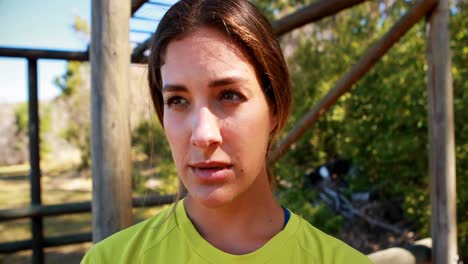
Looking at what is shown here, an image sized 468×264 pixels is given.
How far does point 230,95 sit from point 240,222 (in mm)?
339

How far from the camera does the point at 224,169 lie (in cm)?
98

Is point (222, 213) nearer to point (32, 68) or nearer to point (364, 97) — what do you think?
point (32, 68)

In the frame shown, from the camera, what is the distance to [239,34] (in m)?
1.04

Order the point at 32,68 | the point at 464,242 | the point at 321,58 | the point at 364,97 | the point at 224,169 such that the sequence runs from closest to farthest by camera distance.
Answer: the point at 224,169
the point at 32,68
the point at 464,242
the point at 364,97
the point at 321,58

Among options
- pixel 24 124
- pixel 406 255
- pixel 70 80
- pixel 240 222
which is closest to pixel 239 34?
pixel 240 222

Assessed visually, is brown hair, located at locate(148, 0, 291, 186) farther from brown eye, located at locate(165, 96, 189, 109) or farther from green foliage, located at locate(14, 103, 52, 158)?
green foliage, located at locate(14, 103, 52, 158)

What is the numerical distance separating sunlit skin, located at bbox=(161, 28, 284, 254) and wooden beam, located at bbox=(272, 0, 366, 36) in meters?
1.27

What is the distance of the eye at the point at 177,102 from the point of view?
1032mm

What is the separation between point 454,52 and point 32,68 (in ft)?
12.3

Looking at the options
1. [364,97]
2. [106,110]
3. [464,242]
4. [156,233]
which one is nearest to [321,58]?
[364,97]

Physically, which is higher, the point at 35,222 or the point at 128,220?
the point at 128,220

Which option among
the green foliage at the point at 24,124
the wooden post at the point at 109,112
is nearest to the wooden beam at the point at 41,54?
the wooden post at the point at 109,112

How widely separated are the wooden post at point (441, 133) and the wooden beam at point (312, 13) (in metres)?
0.55

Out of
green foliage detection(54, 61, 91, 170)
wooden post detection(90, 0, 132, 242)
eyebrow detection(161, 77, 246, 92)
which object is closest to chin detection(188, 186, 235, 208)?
eyebrow detection(161, 77, 246, 92)
